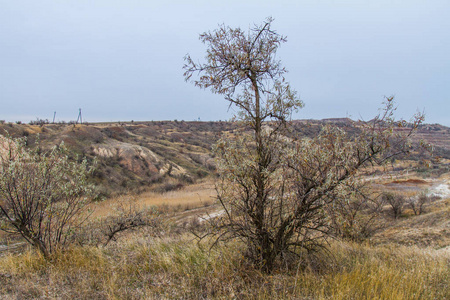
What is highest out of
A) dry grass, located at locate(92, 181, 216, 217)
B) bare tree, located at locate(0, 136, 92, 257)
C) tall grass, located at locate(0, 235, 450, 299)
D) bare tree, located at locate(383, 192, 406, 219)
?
bare tree, located at locate(0, 136, 92, 257)

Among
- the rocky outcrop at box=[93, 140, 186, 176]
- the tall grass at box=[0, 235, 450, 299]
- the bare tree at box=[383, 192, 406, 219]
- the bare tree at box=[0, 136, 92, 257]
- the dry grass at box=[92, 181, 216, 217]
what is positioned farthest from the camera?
the rocky outcrop at box=[93, 140, 186, 176]

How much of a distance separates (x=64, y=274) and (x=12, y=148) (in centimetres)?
361

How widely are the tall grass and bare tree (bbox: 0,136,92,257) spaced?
0.51 meters

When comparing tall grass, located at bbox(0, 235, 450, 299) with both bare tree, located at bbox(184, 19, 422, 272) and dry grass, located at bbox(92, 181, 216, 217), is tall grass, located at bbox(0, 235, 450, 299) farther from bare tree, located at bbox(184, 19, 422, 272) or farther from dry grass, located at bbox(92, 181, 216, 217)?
dry grass, located at bbox(92, 181, 216, 217)

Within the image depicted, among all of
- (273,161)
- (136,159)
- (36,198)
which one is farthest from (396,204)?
(136,159)

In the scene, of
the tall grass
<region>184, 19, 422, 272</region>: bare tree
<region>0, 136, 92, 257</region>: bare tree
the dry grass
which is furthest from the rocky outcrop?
<region>184, 19, 422, 272</region>: bare tree

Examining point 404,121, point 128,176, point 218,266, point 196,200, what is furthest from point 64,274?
point 128,176

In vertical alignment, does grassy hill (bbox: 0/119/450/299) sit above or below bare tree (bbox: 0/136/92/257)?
below

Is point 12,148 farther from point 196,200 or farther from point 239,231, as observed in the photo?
point 196,200

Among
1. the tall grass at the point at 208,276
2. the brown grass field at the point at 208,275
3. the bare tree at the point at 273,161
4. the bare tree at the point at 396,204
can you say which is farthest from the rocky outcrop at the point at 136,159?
the bare tree at the point at 273,161

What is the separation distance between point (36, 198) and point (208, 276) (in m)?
4.33

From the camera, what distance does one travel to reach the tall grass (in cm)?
381

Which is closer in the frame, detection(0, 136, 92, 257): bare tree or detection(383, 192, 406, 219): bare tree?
detection(0, 136, 92, 257): bare tree

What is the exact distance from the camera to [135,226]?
8.33m
